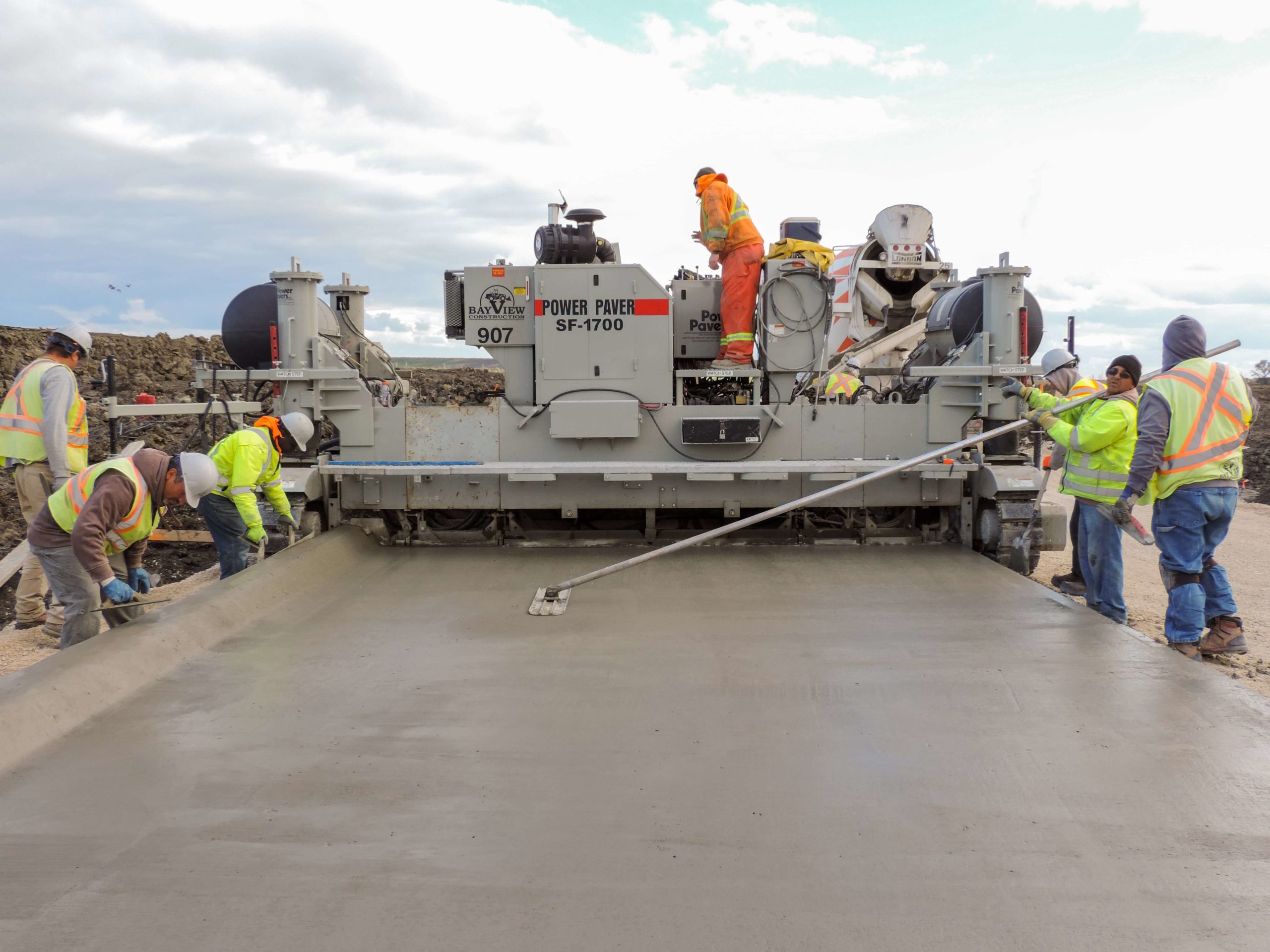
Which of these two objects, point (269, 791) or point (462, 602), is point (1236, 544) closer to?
point (462, 602)

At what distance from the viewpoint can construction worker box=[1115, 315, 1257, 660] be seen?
5.50 metres

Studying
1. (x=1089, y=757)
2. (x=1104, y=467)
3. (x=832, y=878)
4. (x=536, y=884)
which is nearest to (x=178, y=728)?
(x=536, y=884)

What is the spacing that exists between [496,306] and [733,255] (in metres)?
1.94

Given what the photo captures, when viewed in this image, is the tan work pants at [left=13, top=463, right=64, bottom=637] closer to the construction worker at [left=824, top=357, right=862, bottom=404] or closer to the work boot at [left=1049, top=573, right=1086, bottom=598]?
the construction worker at [left=824, top=357, right=862, bottom=404]

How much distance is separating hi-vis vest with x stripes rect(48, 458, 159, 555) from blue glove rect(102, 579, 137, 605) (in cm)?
25

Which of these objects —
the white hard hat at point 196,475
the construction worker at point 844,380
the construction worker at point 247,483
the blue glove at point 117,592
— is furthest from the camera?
the construction worker at point 844,380

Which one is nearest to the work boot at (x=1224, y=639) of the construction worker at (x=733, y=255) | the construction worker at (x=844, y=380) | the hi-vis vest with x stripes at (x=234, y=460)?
the construction worker at (x=733, y=255)

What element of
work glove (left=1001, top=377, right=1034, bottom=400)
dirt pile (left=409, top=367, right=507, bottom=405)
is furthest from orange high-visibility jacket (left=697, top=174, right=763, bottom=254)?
dirt pile (left=409, top=367, right=507, bottom=405)

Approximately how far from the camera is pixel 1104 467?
20.0 ft

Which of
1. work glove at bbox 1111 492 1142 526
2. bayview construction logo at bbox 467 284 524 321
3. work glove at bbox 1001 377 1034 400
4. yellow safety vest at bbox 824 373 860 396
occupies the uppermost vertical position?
bayview construction logo at bbox 467 284 524 321

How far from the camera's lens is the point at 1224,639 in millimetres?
5789

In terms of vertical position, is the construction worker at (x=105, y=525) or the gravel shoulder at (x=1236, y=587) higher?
the construction worker at (x=105, y=525)

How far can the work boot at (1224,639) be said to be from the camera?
5.77 m

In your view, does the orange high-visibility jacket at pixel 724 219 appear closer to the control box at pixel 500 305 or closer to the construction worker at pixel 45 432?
the control box at pixel 500 305
